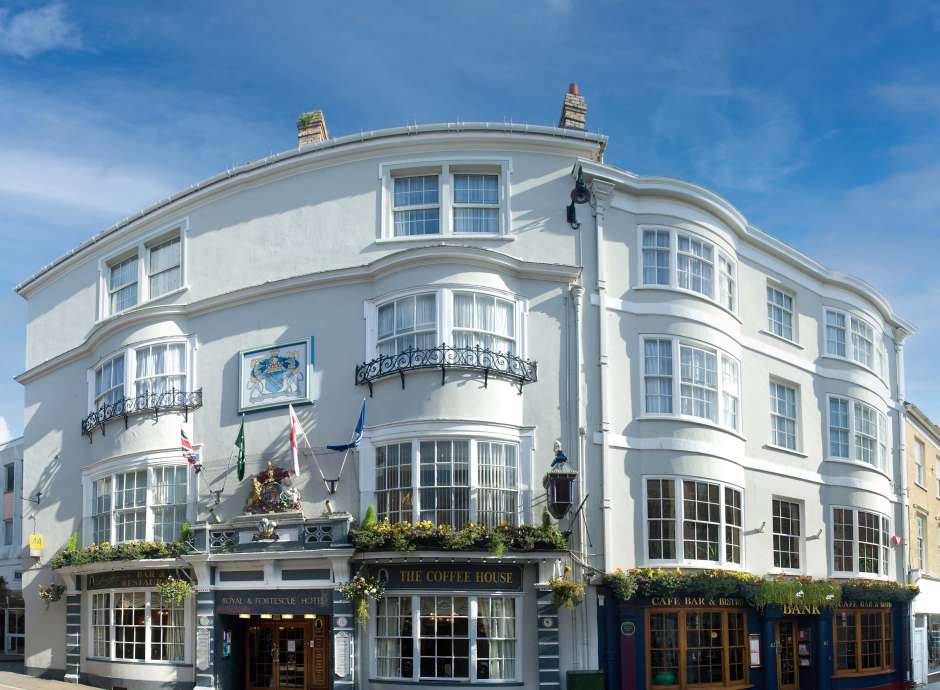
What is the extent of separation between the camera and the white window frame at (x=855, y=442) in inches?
1187

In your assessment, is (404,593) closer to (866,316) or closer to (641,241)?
(641,241)

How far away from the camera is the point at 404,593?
23.3 metres

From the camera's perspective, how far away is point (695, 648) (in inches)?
974

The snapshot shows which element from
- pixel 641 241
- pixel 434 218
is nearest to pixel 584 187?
pixel 641 241

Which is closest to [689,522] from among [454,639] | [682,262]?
[454,639]

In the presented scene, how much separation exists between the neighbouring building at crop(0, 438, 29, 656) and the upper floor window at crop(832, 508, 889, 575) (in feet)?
83.9

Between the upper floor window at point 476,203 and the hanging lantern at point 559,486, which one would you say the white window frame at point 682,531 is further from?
the upper floor window at point 476,203

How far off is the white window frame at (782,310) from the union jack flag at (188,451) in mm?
14250

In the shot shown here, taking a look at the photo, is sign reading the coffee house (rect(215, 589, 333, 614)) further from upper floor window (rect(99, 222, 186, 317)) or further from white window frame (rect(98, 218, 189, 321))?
upper floor window (rect(99, 222, 186, 317))

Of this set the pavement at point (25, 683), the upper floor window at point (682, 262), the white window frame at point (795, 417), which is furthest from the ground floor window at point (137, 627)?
the white window frame at point (795, 417)

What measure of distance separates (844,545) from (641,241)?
1039 cm

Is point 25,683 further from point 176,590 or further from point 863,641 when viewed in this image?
point 863,641

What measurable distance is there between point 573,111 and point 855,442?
11.8 m

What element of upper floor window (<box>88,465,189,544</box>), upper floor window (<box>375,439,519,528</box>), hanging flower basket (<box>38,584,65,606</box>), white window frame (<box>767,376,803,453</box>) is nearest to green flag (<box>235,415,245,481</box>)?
upper floor window (<box>88,465,189,544</box>)
